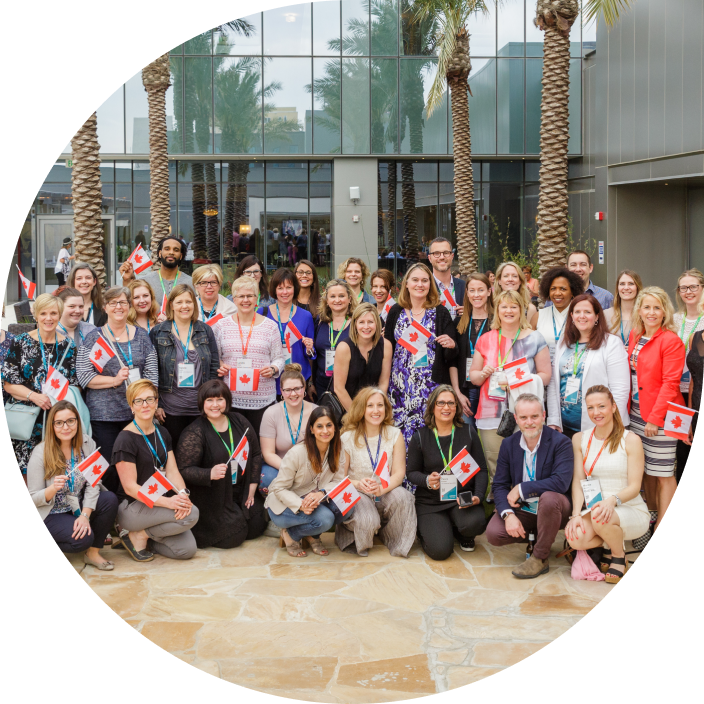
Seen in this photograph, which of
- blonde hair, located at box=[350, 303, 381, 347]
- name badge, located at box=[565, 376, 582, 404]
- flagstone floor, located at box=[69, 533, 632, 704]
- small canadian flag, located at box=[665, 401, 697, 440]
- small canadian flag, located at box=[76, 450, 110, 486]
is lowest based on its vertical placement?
flagstone floor, located at box=[69, 533, 632, 704]

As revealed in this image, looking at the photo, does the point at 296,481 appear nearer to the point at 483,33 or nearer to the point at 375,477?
the point at 375,477

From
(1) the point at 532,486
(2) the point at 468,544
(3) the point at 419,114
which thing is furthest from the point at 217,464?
(3) the point at 419,114

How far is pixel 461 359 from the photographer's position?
6.68 m

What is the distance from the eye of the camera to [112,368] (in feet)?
20.0

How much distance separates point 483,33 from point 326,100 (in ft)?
15.0

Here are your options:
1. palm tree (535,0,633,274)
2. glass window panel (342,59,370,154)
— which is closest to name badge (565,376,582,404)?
palm tree (535,0,633,274)

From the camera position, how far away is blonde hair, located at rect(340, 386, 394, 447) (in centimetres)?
616

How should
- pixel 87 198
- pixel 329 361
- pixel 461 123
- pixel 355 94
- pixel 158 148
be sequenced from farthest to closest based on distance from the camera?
pixel 355 94 → pixel 461 123 → pixel 158 148 → pixel 87 198 → pixel 329 361

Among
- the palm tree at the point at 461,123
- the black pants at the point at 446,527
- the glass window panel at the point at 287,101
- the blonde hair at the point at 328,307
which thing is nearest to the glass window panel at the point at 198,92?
the glass window panel at the point at 287,101

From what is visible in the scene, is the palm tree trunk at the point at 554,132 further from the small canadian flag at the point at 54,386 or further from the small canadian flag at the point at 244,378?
the small canadian flag at the point at 54,386

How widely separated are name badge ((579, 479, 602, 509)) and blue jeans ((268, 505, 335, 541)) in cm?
193

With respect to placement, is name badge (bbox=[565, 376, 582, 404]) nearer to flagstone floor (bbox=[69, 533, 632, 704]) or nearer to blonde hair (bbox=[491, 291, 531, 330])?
blonde hair (bbox=[491, 291, 531, 330])

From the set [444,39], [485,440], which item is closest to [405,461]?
[485,440]

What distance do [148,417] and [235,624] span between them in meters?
1.83
